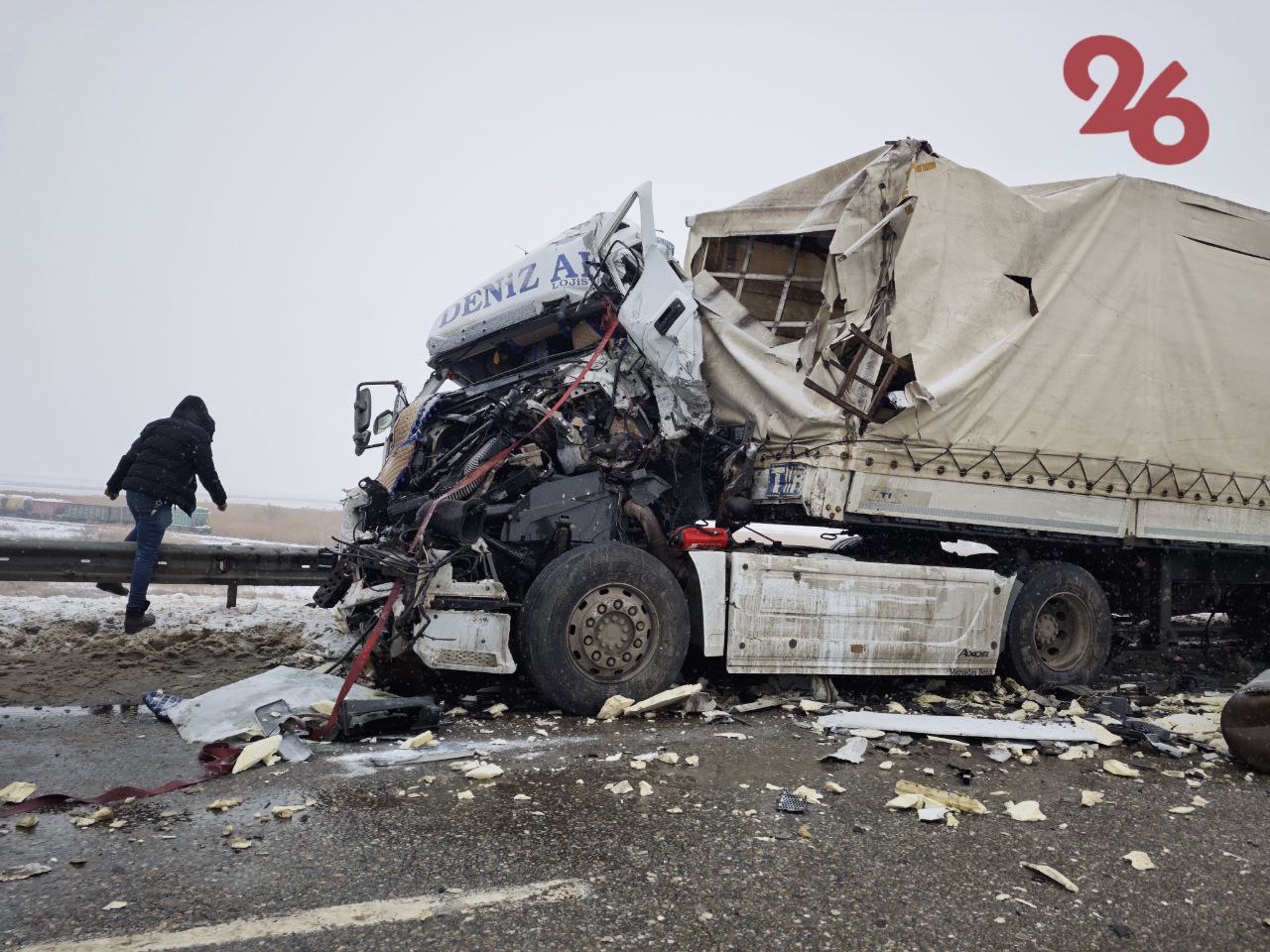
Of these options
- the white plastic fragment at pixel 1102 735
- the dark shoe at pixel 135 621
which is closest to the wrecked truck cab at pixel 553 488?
the dark shoe at pixel 135 621

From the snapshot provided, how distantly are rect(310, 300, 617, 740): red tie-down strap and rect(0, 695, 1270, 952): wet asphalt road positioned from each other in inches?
10.3

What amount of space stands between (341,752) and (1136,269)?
5733 millimetres

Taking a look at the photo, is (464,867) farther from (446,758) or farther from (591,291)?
(591,291)

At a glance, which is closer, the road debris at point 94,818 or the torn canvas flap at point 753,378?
the road debris at point 94,818

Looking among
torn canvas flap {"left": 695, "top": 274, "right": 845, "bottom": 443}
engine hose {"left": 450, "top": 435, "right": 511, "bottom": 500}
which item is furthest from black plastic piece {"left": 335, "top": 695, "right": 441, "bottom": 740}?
torn canvas flap {"left": 695, "top": 274, "right": 845, "bottom": 443}

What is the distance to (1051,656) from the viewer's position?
5.66m

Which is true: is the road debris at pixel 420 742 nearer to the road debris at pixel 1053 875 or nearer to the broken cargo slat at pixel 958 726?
the broken cargo slat at pixel 958 726

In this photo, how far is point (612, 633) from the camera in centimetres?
439

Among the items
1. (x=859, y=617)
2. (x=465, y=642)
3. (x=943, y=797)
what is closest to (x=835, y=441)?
(x=859, y=617)

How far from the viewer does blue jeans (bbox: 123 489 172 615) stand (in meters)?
6.06

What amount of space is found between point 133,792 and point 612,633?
7.34 ft

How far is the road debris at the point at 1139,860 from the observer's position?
2.59 meters

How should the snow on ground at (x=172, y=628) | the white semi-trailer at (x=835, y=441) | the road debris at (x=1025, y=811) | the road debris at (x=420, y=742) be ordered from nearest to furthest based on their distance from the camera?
the road debris at (x=1025, y=811) < the road debris at (x=420, y=742) < the white semi-trailer at (x=835, y=441) < the snow on ground at (x=172, y=628)

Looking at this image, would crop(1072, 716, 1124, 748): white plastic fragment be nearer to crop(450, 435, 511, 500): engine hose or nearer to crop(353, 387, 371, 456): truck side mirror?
crop(450, 435, 511, 500): engine hose
